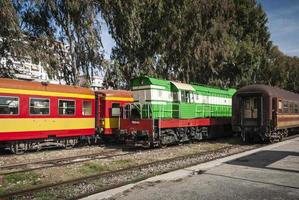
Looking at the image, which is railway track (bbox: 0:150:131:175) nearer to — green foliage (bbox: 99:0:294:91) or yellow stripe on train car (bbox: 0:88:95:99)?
yellow stripe on train car (bbox: 0:88:95:99)

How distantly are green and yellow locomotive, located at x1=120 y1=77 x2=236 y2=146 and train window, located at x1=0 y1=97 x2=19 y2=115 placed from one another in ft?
19.0

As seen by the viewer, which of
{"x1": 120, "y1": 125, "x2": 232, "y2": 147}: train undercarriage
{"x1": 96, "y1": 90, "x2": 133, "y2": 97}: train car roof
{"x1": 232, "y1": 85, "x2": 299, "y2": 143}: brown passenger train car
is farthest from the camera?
{"x1": 96, "y1": 90, "x2": 133, "y2": 97}: train car roof

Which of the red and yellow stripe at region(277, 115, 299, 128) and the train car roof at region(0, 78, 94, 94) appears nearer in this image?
the train car roof at region(0, 78, 94, 94)

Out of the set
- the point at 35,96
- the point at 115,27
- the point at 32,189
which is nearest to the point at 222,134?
the point at 115,27

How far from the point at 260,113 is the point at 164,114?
245 inches

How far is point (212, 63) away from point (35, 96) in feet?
64.9

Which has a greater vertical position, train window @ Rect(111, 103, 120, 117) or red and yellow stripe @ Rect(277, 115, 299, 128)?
train window @ Rect(111, 103, 120, 117)

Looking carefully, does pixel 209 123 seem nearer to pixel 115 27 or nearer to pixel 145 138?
pixel 145 138

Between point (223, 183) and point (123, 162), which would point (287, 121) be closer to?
point (123, 162)

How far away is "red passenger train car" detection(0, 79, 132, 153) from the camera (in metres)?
16.9

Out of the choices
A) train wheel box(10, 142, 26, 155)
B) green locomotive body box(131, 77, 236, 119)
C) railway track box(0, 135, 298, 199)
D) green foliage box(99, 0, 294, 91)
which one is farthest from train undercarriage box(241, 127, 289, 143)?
train wheel box(10, 142, 26, 155)

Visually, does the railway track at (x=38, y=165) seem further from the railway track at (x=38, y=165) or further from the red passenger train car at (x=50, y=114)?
the red passenger train car at (x=50, y=114)

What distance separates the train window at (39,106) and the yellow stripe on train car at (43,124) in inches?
13.8

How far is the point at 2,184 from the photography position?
1055cm
